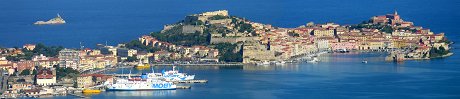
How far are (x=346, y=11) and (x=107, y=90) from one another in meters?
25.8

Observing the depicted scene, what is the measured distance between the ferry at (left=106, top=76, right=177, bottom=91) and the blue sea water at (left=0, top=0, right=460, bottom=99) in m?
0.40

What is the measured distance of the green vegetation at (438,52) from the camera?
38656mm

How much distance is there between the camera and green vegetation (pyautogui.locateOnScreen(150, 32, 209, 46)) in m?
41.0

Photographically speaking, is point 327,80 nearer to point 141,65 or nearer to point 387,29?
point 141,65

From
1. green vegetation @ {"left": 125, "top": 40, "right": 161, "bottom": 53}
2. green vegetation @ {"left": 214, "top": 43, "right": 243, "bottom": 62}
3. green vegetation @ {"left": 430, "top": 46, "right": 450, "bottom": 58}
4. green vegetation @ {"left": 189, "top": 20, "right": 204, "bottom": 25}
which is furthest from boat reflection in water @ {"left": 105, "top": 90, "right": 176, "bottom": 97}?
green vegetation @ {"left": 189, "top": 20, "right": 204, "bottom": 25}

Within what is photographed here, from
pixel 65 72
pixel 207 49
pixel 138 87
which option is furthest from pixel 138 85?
pixel 207 49

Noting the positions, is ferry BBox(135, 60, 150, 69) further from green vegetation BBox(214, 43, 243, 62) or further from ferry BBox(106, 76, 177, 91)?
ferry BBox(106, 76, 177, 91)

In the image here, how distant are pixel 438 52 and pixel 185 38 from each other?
221 inches

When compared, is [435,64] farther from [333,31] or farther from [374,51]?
[333,31]

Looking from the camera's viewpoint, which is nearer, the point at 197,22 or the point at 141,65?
the point at 141,65

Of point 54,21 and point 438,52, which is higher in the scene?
point 54,21

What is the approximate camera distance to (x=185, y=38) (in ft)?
136

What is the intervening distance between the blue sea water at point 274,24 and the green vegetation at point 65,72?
81.7 inches

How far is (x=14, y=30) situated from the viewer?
48.1 m
